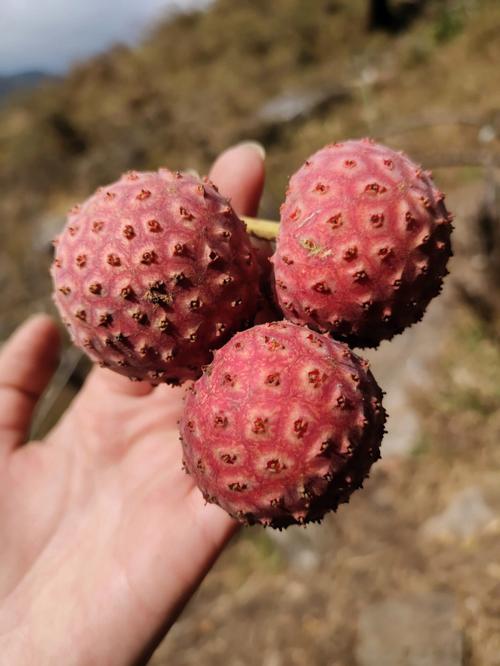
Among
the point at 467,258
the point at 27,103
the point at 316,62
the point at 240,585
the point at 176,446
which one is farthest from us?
the point at 27,103

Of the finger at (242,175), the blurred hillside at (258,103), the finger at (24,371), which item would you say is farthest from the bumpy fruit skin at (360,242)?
the blurred hillside at (258,103)

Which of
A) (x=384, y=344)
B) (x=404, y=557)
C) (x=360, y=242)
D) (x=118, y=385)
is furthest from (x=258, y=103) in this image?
(x=360, y=242)

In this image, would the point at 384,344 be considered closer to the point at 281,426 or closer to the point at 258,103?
the point at 281,426

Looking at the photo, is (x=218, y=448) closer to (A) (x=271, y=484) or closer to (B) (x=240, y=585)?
(A) (x=271, y=484)

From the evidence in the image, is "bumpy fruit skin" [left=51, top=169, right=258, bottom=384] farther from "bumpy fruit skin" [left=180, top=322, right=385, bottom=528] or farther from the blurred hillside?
the blurred hillside

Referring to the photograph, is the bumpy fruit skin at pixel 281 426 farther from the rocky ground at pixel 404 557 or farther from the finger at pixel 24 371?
the rocky ground at pixel 404 557

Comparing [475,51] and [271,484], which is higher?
[271,484]

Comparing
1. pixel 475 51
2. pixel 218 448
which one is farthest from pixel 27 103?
pixel 218 448
